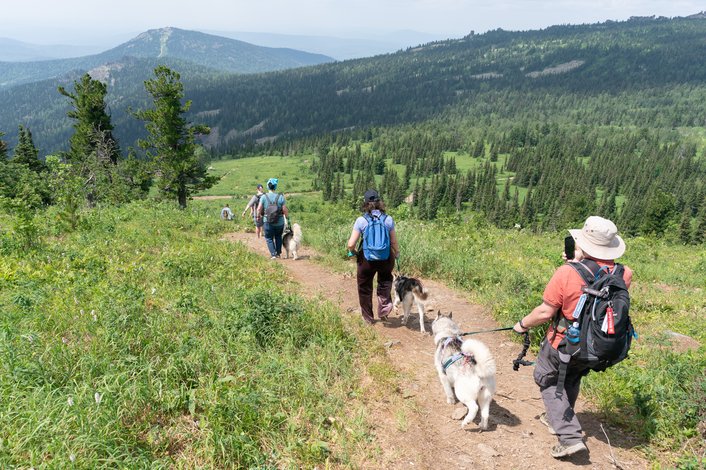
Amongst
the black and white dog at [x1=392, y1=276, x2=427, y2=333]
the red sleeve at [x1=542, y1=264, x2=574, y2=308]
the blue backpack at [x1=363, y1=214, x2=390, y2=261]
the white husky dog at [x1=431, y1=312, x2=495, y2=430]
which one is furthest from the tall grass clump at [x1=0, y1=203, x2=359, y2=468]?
the red sleeve at [x1=542, y1=264, x2=574, y2=308]

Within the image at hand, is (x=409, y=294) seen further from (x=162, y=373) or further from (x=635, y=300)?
(x=635, y=300)

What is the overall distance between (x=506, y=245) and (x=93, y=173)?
88.7 feet

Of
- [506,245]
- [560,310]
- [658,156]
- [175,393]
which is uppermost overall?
[560,310]

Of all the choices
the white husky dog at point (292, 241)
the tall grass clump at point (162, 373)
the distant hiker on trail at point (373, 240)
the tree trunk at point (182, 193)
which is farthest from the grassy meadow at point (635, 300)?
the tree trunk at point (182, 193)

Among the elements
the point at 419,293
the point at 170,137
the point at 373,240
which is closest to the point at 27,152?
the point at 170,137

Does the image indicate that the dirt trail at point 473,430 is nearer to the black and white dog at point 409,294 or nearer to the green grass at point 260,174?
the black and white dog at point 409,294

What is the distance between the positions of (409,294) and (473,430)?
3363mm

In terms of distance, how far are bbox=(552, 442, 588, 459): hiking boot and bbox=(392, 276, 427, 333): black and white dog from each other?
3.66m

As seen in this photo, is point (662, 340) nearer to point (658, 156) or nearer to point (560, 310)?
point (560, 310)

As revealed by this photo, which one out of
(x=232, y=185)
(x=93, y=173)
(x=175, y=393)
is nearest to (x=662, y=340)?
(x=175, y=393)

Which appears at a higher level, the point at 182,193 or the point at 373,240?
the point at 373,240

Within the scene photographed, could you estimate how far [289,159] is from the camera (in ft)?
548

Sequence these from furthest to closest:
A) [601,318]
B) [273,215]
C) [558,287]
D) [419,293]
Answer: [273,215], [419,293], [558,287], [601,318]

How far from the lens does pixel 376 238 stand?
7.21 metres
